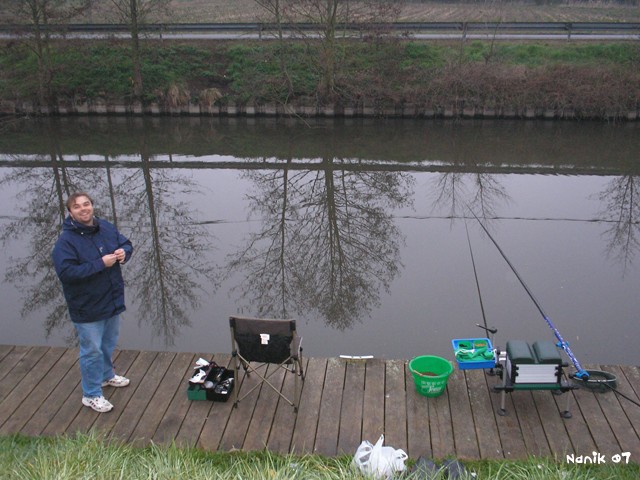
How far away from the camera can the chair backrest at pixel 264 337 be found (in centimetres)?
397

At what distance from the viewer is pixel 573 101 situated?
16406 millimetres

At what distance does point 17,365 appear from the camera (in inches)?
191

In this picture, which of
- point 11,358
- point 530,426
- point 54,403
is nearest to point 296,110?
point 11,358

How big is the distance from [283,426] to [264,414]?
0.19 metres

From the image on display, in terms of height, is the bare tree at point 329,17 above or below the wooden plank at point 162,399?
above

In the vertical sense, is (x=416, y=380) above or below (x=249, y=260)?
above

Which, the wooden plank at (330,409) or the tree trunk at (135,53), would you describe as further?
the tree trunk at (135,53)

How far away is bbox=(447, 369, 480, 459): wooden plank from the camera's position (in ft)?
12.6

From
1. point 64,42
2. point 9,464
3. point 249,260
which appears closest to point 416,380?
point 9,464

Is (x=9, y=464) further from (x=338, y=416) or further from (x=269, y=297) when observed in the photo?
(x=269, y=297)

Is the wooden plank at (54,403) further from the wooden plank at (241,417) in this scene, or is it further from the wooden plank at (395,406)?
the wooden plank at (395,406)

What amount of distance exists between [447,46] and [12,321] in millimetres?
16380

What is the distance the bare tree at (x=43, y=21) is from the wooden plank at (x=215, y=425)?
52.0 ft

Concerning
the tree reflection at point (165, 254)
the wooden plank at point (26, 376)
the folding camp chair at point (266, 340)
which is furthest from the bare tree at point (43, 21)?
the folding camp chair at point (266, 340)
